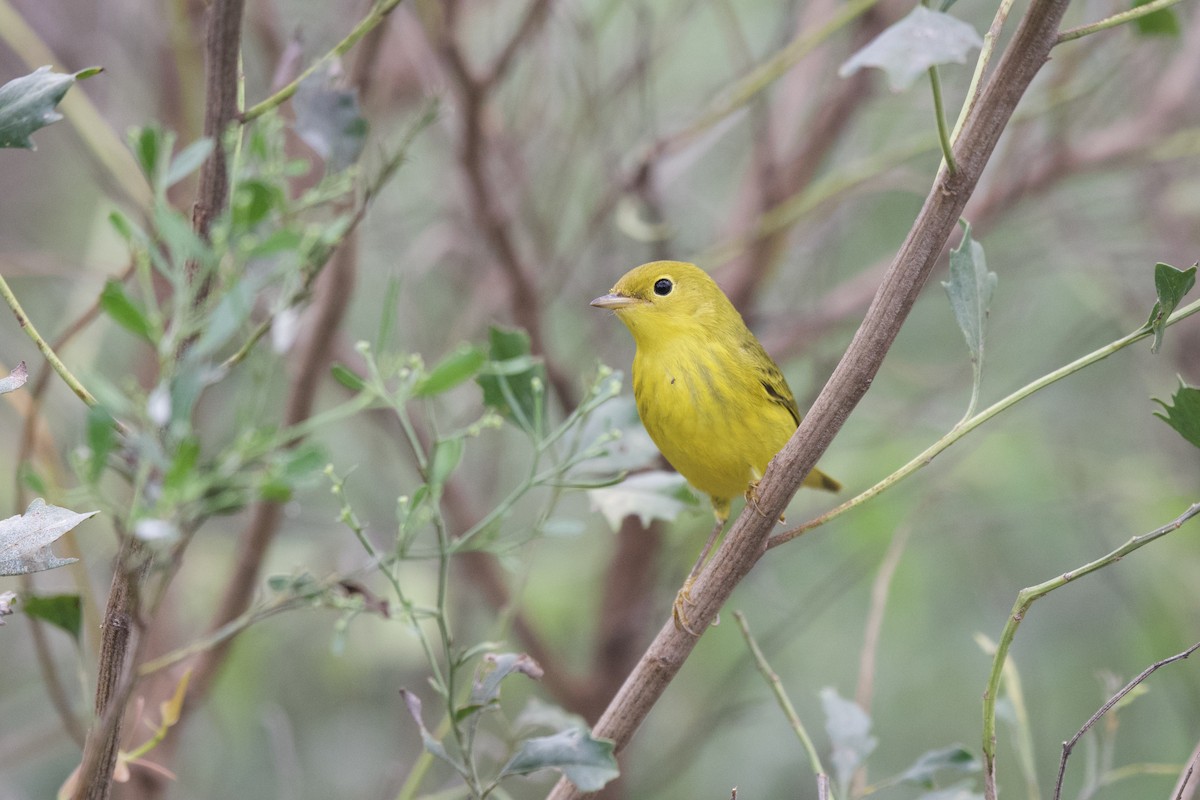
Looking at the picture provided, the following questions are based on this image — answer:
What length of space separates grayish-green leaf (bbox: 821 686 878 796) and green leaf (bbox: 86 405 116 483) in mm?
959

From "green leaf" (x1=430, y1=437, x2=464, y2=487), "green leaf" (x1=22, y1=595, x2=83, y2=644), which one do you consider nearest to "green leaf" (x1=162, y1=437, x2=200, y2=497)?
"green leaf" (x1=430, y1=437, x2=464, y2=487)

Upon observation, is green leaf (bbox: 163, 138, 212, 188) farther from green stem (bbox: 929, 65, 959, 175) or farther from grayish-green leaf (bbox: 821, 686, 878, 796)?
grayish-green leaf (bbox: 821, 686, 878, 796)

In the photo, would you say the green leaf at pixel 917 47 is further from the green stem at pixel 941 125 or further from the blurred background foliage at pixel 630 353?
the blurred background foliage at pixel 630 353

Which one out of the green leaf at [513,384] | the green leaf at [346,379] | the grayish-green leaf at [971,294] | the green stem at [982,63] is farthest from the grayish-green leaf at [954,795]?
the green leaf at [346,379]

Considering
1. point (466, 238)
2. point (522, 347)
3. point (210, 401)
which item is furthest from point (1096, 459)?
point (522, 347)

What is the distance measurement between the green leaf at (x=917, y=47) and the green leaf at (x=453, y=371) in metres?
0.35

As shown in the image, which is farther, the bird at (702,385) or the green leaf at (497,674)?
the bird at (702,385)

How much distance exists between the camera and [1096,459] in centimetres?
364

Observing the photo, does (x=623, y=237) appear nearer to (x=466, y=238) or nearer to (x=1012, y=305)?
(x=466, y=238)

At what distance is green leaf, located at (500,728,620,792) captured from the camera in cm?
98

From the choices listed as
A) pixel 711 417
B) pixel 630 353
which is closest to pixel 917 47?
pixel 711 417

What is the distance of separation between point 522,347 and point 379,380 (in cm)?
38

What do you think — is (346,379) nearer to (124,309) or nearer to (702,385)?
(124,309)

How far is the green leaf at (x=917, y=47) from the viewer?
2.83 ft
